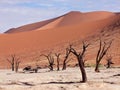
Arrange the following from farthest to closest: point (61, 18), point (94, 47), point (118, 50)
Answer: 1. point (61, 18)
2. point (94, 47)
3. point (118, 50)

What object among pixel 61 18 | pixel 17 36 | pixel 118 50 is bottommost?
pixel 118 50

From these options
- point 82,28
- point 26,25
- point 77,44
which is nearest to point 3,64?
point 77,44

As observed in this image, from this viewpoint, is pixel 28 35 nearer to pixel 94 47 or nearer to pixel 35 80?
pixel 94 47

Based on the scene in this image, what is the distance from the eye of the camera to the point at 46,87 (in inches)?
977

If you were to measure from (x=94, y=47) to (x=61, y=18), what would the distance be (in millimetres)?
81955

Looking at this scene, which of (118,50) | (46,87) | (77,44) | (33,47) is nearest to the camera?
(46,87)

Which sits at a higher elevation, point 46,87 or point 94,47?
point 94,47

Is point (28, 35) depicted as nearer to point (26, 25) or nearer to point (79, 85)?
point (26, 25)

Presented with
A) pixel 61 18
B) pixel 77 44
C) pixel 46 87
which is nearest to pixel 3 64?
pixel 77 44

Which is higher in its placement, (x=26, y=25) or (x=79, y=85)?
(x=26, y=25)

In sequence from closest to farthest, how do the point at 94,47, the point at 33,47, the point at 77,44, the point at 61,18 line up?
the point at 94,47
the point at 77,44
the point at 33,47
the point at 61,18

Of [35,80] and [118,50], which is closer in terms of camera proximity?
[35,80]

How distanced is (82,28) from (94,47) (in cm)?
3663

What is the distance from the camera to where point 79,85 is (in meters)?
25.0
